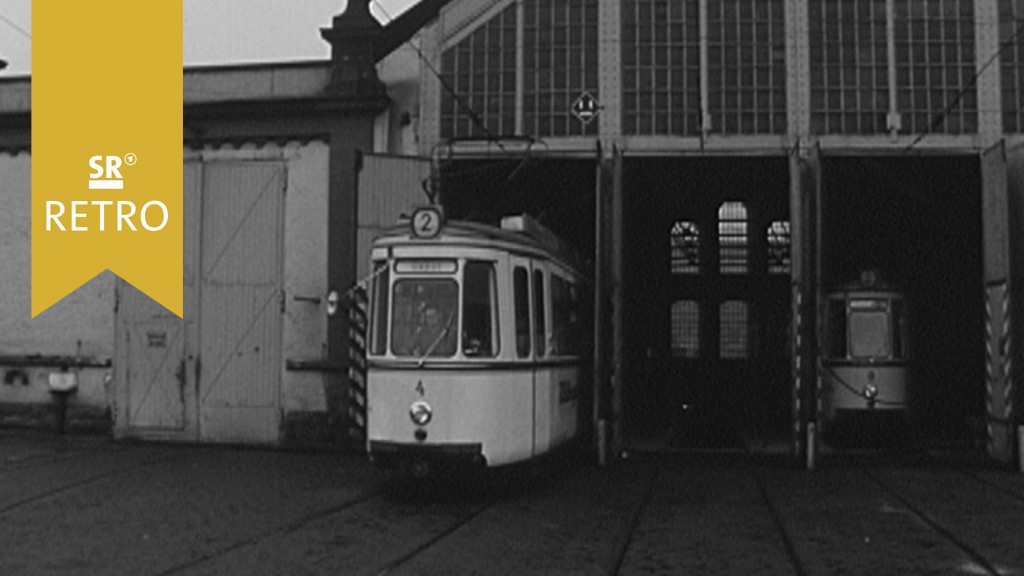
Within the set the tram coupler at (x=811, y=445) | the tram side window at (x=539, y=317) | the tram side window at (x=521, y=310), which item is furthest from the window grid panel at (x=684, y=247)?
the tram side window at (x=521, y=310)

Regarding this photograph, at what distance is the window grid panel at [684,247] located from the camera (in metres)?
31.8

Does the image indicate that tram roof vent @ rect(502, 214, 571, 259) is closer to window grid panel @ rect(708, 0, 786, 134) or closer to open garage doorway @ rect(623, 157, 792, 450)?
window grid panel @ rect(708, 0, 786, 134)

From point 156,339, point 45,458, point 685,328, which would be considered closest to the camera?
point 45,458

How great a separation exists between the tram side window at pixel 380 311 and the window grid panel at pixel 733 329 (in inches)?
811

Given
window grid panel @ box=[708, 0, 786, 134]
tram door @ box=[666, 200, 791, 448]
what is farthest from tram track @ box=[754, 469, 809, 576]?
tram door @ box=[666, 200, 791, 448]

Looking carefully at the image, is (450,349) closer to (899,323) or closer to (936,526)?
(936,526)

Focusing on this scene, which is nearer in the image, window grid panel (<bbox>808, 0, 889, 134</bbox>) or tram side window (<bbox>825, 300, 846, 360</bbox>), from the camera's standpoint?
window grid panel (<bbox>808, 0, 889, 134</bbox>)

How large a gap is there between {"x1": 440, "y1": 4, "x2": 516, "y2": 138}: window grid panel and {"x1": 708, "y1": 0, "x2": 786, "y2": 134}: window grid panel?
3.13 meters

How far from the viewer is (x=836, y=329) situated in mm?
18719

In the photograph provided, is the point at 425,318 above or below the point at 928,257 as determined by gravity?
below

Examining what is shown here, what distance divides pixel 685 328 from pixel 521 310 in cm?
1981

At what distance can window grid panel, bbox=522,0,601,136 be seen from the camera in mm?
17328

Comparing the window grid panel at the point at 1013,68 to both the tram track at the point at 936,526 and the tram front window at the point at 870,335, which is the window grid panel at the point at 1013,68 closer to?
the tram front window at the point at 870,335

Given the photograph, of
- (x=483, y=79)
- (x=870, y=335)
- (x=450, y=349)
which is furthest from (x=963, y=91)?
(x=450, y=349)
